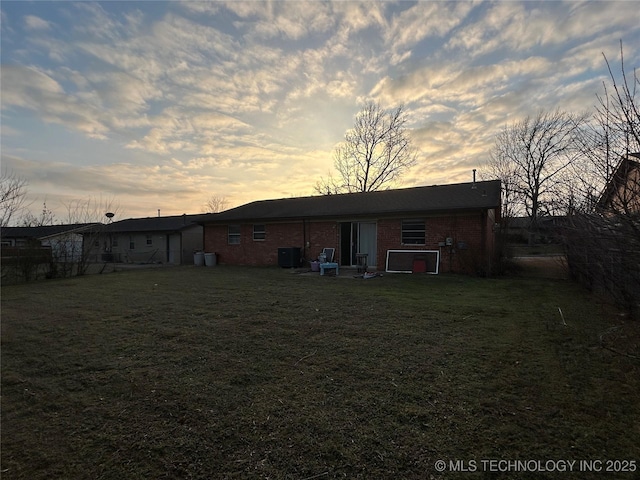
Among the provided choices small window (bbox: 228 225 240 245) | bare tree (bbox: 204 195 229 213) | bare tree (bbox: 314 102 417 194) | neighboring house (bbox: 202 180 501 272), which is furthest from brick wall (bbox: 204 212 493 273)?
bare tree (bbox: 204 195 229 213)

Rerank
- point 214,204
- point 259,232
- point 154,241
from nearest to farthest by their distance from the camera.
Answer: point 259,232 → point 154,241 → point 214,204

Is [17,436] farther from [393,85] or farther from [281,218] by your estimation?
[281,218]

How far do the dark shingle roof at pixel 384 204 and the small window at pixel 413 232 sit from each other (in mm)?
652

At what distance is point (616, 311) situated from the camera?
252 inches

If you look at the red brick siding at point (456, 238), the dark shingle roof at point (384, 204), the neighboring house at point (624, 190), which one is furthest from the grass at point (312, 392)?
the dark shingle roof at point (384, 204)

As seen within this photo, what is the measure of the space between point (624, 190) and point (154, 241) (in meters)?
28.6

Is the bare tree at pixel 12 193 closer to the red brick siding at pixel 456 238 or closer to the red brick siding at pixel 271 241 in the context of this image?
the red brick siding at pixel 271 241

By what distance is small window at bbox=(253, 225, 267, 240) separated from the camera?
1781 centimetres

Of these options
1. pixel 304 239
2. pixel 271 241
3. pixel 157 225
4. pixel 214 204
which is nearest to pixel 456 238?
pixel 304 239

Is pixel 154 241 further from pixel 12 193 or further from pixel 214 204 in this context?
pixel 214 204

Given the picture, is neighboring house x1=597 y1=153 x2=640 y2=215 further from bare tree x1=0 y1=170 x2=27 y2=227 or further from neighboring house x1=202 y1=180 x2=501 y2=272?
bare tree x1=0 y1=170 x2=27 y2=227

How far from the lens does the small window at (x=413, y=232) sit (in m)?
13.5

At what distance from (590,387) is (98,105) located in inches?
540

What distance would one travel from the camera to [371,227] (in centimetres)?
1480
